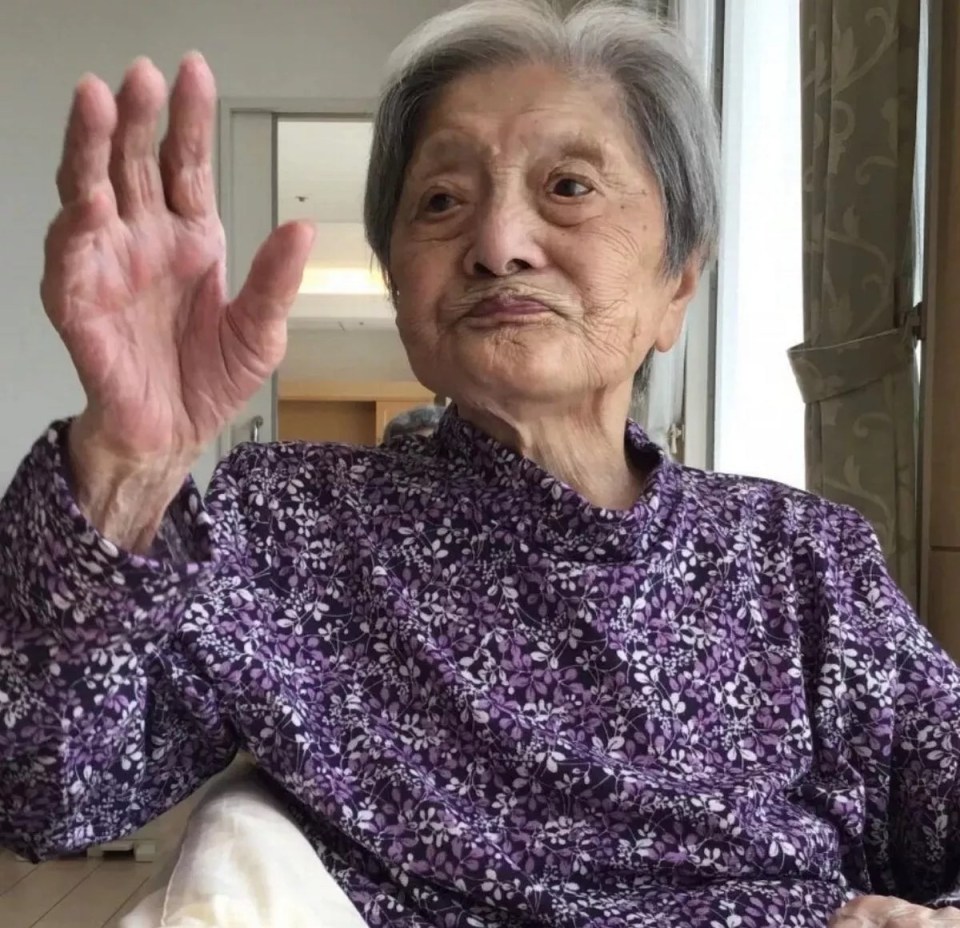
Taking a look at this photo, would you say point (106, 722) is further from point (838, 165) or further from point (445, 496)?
point (838, 165)

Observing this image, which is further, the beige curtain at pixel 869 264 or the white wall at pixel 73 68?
the white wall at pixel 73 68

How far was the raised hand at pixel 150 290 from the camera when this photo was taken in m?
0.75

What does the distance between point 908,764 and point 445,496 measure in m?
0.53

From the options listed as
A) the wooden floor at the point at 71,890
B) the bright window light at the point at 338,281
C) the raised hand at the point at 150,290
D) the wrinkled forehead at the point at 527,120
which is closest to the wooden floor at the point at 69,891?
the wooden floor at the point at 71,890

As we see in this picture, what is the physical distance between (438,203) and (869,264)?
673mm

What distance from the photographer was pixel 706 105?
1.34m

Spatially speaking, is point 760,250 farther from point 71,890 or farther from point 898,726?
point 71,890

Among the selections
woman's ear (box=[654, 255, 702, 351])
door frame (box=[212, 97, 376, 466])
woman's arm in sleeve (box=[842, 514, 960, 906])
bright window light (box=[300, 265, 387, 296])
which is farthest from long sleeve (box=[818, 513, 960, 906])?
bright window light (box=[300, 265, 387, 296])

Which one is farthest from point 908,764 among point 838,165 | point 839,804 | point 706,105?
point 838,165

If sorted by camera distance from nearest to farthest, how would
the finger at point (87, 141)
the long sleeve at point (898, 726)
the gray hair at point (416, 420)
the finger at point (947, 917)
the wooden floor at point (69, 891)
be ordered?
1. the finger at point (87, 141)
2. the finger at point (947, 917)
3. the long sleeve at point (898, 726)
4. the gray hair at point (416, 420)
5. the wooden floor at point (69, 891)

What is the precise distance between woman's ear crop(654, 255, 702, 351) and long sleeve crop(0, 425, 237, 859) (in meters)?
0.67

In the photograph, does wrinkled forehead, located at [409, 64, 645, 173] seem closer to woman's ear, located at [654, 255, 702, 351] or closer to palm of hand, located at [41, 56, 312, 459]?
woman's ear, located at [654, 255, 702, 351]

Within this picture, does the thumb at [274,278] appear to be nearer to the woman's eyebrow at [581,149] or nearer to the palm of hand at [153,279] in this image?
the palm of hand at [153,279]

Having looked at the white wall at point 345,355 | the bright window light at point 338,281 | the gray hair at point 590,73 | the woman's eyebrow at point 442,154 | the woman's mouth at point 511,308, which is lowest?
the woman's mouth at point 511,308
